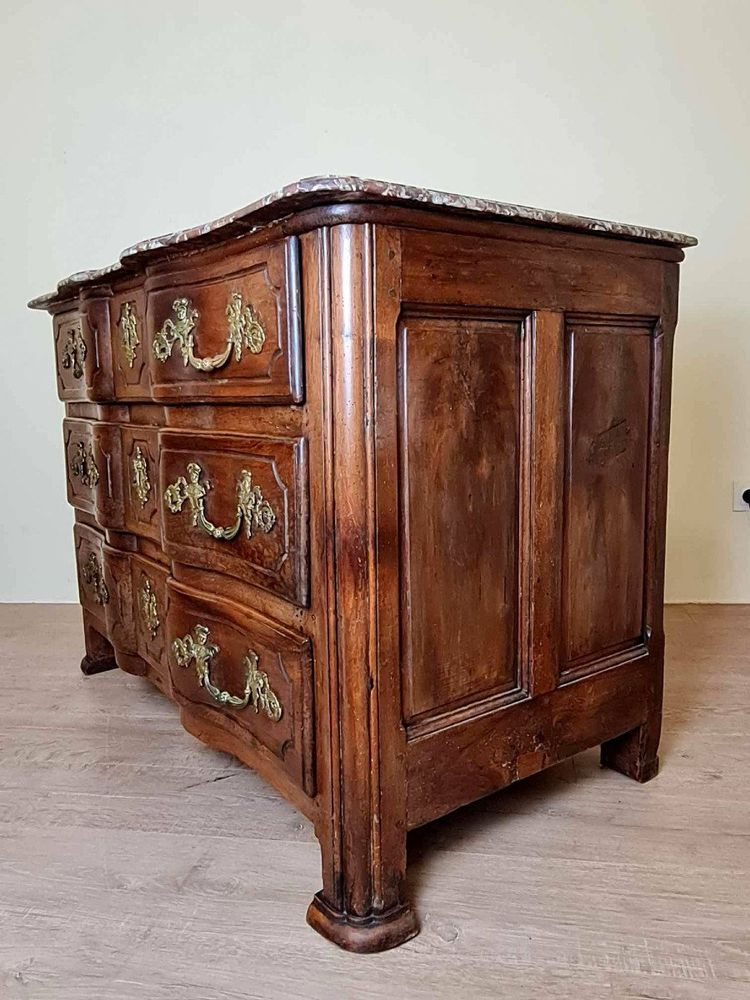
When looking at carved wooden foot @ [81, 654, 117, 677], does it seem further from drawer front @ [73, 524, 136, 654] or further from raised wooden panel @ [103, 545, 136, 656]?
raised wooden panel @ [103, 545, 136, 656]

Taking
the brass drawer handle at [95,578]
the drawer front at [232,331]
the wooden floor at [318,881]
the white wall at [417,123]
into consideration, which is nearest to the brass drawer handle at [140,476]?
the drawer front at [232,331]

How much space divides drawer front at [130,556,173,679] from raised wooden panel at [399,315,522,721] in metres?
0.58

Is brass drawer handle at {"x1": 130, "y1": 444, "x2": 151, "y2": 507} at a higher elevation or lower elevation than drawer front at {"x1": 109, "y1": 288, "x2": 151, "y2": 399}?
lower

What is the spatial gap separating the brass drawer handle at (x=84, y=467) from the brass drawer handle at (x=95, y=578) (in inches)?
7.1

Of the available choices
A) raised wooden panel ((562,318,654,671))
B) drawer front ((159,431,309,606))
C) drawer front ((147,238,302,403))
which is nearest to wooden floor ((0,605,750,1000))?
raised wooden panel ((562,318,654,671))

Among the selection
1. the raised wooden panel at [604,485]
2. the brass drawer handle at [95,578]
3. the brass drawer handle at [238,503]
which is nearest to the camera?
the brass drawer handle at [238,503]

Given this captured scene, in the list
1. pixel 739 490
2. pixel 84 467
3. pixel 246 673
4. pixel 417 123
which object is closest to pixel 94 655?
pixel 84 467

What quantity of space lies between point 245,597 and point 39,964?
1.68ft

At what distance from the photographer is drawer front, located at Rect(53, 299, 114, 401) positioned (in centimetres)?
154

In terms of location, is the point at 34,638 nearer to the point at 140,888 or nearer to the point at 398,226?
the point at 140,888

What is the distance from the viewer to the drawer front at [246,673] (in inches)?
41.4

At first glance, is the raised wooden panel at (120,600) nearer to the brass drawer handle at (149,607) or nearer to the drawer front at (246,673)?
the brass drawer handle at (149,607)

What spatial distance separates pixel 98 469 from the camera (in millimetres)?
1668

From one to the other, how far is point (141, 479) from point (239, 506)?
0.44 meters
